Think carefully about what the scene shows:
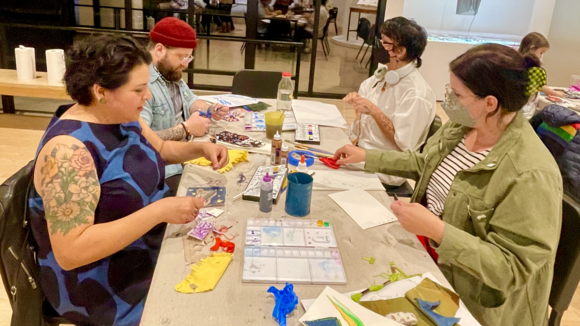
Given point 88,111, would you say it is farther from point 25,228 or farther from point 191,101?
point 191,101

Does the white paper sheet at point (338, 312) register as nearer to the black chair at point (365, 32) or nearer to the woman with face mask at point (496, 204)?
the woman with face mask at point (496, 204)

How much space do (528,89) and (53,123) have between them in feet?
4.85

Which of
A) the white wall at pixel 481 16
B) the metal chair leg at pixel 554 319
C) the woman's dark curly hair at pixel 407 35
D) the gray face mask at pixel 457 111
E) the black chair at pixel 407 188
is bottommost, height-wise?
the metal chair leg at pixel 554 319

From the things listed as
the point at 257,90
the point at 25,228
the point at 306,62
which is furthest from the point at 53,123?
the point at 306,62

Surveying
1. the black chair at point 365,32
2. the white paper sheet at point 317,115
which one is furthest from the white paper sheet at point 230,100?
the black chair at point 365,32

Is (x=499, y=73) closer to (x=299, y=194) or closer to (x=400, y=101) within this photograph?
(x=299, y=194)

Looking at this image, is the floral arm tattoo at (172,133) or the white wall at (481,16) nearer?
the floral arm tattoo at (172,133)

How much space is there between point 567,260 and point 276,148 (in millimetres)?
1158

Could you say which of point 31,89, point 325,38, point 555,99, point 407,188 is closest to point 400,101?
point 407,188

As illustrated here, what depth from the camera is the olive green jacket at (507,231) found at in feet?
4.22

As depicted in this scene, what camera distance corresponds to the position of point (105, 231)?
129 centimetres

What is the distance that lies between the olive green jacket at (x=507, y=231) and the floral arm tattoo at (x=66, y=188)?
104cm

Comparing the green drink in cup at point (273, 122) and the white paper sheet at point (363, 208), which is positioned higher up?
the green drink in cup at point (273, 122)

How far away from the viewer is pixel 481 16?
646 centimetres
